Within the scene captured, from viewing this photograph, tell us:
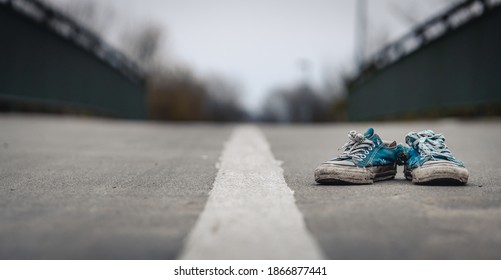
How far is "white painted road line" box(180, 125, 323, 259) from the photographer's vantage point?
1808 millimetres

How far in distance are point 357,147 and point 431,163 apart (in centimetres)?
48

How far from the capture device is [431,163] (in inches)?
130

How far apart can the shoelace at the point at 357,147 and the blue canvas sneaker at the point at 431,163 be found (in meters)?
0.28

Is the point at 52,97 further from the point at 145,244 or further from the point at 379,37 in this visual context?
the point at 379,37

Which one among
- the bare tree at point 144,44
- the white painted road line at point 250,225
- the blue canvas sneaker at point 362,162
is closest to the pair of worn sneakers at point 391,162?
the blue canvas sneaker at point 362,162

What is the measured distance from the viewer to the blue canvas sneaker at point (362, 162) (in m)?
3.31

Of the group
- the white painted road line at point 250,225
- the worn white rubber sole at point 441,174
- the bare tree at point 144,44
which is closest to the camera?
the white painted road line at point 250,225

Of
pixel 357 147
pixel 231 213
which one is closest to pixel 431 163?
pixel 357 147

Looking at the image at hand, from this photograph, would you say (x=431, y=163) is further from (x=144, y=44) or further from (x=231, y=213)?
(x=144, y=44)

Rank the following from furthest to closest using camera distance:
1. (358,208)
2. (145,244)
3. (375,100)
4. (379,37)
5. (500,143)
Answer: (379,37)
(375,100)
(500,143)
(358,208)
(145,244)

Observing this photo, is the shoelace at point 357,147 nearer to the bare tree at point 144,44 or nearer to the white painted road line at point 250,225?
the white painted road line at point 250,225

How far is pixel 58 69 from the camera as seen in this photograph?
13742mm

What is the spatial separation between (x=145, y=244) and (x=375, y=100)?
1978 centimetres
